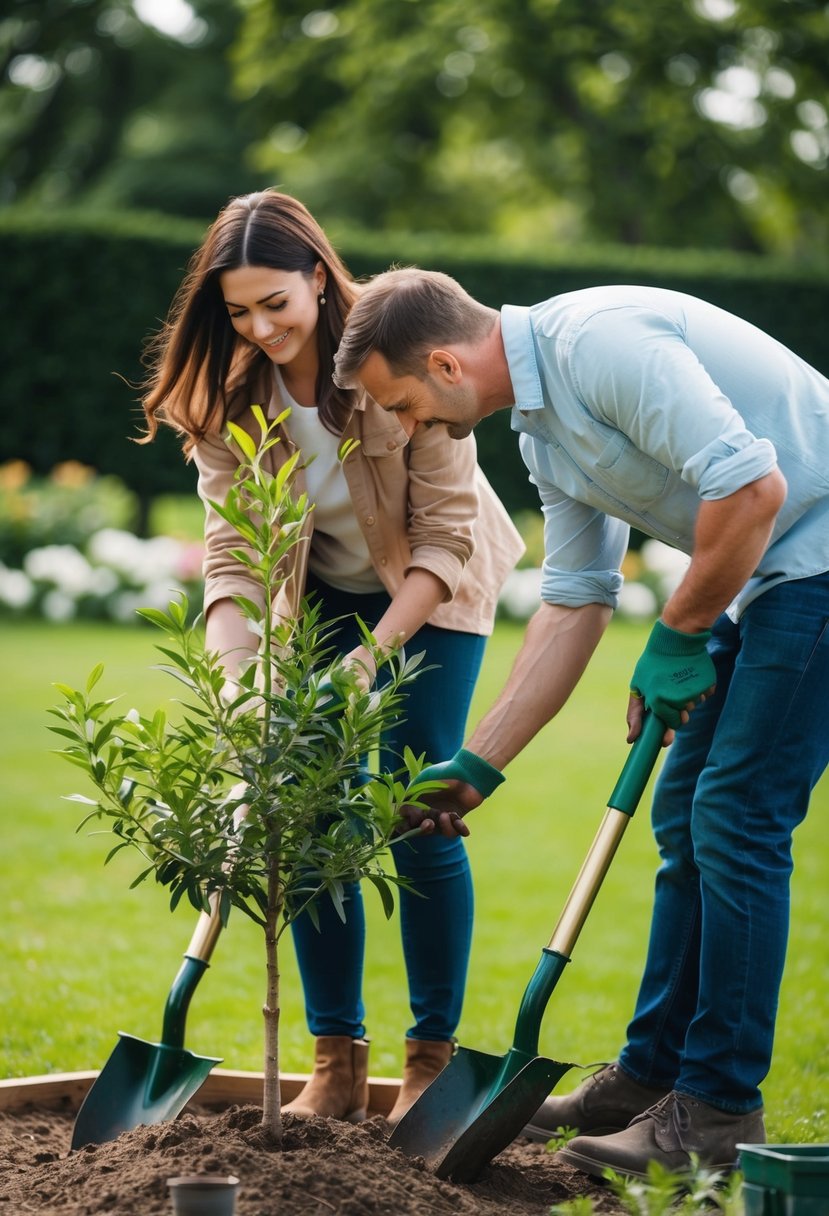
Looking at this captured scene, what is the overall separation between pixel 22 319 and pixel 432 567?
31.8 ft

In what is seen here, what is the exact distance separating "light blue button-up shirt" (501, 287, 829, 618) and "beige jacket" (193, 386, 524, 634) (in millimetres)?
362

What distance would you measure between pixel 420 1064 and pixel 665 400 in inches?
63.3

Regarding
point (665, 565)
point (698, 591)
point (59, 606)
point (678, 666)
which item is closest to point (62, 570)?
point (59, 606)

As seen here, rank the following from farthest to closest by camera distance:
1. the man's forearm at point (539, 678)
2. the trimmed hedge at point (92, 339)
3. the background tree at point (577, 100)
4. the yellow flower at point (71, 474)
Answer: the background tree at point (577, 100)
the trimmed hedge at point (92, 339)
the yellow flower at point (71, 474)
the man's forearm at point (539, 678)

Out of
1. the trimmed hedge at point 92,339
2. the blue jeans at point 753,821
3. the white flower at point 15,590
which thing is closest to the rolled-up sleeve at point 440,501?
the blue jeans at point 753,821

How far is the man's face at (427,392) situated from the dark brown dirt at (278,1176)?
4.45ft

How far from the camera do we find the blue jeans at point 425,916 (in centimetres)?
308

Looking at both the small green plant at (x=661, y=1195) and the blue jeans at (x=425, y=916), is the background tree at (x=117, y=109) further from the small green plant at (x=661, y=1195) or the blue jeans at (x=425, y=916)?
the small green plant at (x=661, y=1195)

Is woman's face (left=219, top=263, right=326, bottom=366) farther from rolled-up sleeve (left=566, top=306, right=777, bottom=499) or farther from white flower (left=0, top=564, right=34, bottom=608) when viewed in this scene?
white flower (left=0, top=564, right=34, bottom=608)

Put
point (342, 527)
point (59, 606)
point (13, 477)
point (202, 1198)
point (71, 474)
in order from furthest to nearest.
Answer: point (71, 474) < point (13, 477) < point (59, 606) < point (342, 527) < point (202, 1198)

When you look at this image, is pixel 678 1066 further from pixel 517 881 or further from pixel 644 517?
pixel 517 881

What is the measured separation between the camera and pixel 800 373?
2670 mm

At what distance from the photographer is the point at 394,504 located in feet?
10.1

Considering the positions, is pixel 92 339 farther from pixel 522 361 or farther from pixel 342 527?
pixel 522 361
